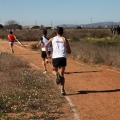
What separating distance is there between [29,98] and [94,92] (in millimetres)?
2164

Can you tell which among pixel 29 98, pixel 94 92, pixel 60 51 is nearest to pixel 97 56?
pixel 94 92

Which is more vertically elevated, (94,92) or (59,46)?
(59,46)

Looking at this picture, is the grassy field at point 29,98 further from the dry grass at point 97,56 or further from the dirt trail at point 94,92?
the dry grass at point 97,56

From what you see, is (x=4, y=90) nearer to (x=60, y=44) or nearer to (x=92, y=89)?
(x=60, y=44)

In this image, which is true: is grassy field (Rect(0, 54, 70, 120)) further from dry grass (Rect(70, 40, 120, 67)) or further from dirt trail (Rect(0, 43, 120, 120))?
dry grass (Rect(70, 40, 120, 67))

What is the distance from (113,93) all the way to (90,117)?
2749 mm

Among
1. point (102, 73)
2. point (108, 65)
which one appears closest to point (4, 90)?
point (102, 73)

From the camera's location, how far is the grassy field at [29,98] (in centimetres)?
826

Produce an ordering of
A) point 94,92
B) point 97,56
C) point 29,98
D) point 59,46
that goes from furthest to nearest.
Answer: point 97,56, point 94,92, point 59,46, point 29,98

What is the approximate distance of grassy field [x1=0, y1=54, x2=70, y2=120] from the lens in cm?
826

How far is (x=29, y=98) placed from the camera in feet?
32.0

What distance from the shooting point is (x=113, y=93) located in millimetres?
10758

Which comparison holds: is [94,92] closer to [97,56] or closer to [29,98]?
[29,98]

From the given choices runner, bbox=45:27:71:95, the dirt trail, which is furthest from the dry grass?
runner, bbox=45:27:71:95
